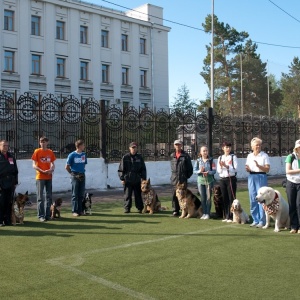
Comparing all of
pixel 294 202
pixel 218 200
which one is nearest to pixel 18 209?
pixel 218 200

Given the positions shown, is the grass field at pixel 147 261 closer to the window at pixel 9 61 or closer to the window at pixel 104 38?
the window at pixel 9 61

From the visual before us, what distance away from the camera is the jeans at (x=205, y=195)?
1030 cm

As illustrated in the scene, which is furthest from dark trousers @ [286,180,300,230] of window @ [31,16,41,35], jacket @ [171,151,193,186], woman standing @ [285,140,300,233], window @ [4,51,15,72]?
window @ [31,16,41,35]

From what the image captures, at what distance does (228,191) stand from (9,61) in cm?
3199

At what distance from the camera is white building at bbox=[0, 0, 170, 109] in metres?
37.6

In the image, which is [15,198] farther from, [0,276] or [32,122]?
[32,122]

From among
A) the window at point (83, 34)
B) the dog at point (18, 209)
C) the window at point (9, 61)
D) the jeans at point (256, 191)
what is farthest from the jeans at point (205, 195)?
the window at point (83, 34)

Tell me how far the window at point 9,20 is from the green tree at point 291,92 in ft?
131

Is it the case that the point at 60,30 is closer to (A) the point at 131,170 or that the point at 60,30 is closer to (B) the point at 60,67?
(B) the point at 60,67

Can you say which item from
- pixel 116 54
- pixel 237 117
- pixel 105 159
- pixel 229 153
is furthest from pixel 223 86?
pixel 229 153

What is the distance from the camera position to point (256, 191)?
362 inches

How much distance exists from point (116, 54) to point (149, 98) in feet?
19.1

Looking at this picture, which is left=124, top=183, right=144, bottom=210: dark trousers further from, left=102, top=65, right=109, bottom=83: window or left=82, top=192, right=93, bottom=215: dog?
left=102, top=65, right=109, bottom=83: window

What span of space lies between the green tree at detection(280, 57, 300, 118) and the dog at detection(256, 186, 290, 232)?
179 feet
